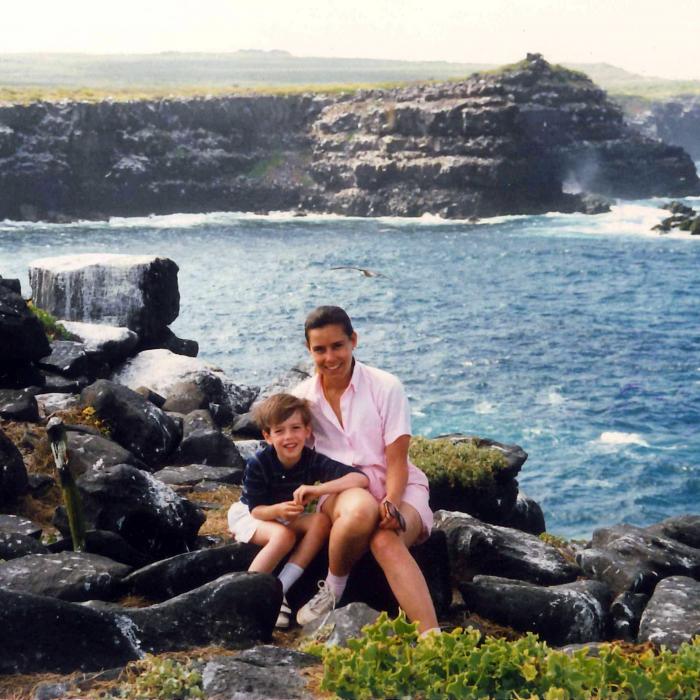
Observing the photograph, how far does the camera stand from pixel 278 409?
25.4 feet

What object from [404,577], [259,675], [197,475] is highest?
[259,675]

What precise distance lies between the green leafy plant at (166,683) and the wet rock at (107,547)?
3.13 meters

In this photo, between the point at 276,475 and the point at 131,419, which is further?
the point at 131,419

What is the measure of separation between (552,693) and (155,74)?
16552cm

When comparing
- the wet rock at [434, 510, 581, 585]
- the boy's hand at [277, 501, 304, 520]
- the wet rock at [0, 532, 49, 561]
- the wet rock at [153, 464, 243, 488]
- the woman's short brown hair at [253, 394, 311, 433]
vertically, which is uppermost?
the woman's short brown hair at [253, 394, 311, 433]

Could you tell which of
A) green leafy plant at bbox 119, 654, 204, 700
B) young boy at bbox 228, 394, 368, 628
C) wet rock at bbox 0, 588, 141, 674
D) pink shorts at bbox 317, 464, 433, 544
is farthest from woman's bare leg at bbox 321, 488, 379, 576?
green leafy plant at bbox 119, 654, 204, 700

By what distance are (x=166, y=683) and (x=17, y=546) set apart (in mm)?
3893

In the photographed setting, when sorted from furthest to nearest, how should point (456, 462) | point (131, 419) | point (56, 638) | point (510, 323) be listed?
point (510, 323) → point (456, 462) → point (131, 419) → point (56, 638)

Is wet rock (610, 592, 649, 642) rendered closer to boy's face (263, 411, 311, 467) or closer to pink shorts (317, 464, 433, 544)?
pink shorts (317, 464, 433, 544)

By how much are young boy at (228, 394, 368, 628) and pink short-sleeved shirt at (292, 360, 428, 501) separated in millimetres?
138

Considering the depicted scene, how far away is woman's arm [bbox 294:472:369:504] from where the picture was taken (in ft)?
24.8

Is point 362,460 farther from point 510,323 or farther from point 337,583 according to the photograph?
point 510,323

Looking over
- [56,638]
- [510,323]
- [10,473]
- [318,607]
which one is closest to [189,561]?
[318,607]

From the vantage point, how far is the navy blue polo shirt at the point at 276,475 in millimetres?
8023
